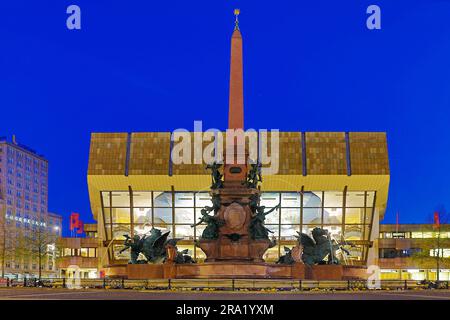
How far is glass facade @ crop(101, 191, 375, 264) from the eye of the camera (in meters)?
83.9

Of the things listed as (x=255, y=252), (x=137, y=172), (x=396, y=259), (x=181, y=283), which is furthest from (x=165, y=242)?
(x=396, y=259)

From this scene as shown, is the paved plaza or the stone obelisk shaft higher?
the stone obelisk shaft

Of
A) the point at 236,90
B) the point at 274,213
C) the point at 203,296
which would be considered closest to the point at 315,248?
the point at 236,90

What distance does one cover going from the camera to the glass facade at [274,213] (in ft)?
275

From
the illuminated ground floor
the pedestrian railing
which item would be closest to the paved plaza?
the pedestrian railing

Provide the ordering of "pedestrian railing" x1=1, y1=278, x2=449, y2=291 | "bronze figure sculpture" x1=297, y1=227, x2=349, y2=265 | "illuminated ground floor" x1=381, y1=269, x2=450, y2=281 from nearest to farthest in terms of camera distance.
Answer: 1. "pedestrian railing" x1=1, y1=278, x2=449, y2=291
2. "bronze figure sculpture" x1=297, y1=227, x2=349, y2=265
3. "illuminated ground floor" x1=381, y1=269, x2=450, y2=281

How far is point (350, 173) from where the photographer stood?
80312 mm

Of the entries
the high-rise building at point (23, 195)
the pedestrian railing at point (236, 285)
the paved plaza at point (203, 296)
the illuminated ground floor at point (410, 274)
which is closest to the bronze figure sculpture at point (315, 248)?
the pedestrian railing at point (236, 285)

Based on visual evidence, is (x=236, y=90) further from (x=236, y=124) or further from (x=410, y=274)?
(x=410, y=274)

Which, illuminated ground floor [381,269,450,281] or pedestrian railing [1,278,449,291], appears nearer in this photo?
pedestrian railing [1,278,449,291]

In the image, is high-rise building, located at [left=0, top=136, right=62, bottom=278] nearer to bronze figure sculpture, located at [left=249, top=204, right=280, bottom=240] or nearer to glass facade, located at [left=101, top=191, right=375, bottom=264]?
glass facade, located at [left=101, top=191, right=375, bottom=264]

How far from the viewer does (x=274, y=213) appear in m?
84.2

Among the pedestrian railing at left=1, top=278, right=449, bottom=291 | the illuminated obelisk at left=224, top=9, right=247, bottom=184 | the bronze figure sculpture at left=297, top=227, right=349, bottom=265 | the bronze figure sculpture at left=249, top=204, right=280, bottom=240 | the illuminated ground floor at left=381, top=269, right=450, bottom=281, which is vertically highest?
the illuminated obelisk at left=224, top=9, right=247, bottom=184

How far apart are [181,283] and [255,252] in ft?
22.5
